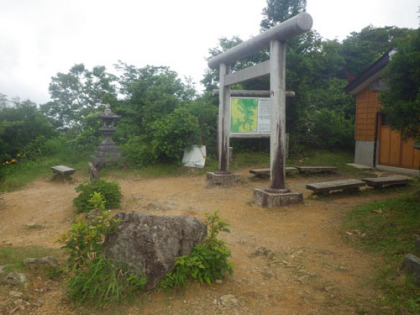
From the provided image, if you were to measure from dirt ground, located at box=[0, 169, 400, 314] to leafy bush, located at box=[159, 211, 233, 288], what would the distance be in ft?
0.32

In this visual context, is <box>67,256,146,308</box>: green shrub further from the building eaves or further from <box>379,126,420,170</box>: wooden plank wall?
the building eaves

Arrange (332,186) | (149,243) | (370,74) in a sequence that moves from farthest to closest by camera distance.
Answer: (370,74) → (332,186) → (149,243)

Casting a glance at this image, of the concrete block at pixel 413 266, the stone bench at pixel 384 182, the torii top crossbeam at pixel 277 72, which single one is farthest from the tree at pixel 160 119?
the concrete block at pixel 413 266

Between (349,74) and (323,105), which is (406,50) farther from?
(349,74)

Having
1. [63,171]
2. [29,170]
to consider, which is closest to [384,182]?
[63,171]

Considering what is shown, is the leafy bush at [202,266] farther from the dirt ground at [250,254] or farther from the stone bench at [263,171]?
the stone bench at [263,171]

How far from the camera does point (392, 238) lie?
14.4 ft

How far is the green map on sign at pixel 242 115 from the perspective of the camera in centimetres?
894

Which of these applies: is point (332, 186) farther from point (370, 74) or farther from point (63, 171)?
point (63, 171)

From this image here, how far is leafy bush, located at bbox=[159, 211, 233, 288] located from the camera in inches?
123

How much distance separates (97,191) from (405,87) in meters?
5.73

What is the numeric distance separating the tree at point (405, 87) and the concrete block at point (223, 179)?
453cm

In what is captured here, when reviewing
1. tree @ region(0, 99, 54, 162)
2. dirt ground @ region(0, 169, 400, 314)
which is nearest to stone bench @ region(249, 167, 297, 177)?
dirt ground @ region(0, 169, 400, 314)

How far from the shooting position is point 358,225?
16.8 ft
